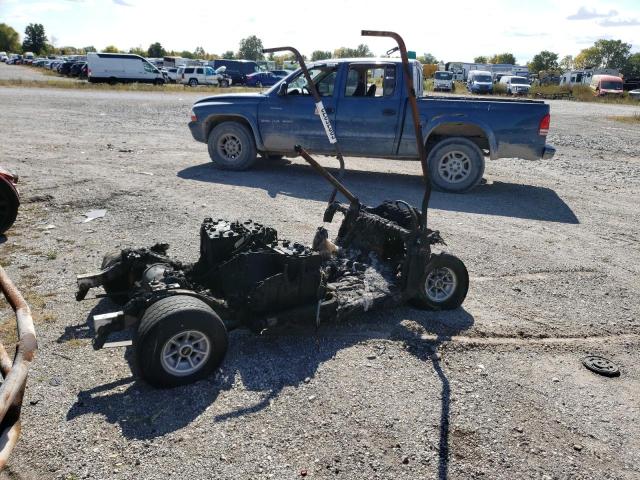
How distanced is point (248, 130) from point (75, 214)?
3881 millimetres

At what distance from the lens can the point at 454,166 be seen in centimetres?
905

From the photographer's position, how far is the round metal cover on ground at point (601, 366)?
12.4 feet

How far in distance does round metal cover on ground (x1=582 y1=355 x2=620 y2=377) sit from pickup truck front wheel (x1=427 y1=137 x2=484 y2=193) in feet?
17.6

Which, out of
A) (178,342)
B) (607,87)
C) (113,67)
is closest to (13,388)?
(178,342)

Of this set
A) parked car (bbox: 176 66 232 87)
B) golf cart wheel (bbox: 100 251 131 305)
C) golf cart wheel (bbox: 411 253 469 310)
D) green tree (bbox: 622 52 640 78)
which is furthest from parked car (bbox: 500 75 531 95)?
green tree (bbox: 622 52 640 78)

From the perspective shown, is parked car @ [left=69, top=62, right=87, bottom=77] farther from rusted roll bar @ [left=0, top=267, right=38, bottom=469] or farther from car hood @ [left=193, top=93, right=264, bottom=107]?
rusted roll bar @ [left=0, top=267, right=38, bottom=469]

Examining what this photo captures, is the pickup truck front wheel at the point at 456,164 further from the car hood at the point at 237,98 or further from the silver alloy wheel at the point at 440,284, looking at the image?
the silver alloy wheel at the point at 440,284

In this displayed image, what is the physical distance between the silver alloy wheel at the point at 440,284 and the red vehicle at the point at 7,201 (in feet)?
15.2

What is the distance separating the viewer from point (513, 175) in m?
10.9

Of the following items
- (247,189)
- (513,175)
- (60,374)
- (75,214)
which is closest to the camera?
(60,374)

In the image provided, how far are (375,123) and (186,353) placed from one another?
6.73 meters

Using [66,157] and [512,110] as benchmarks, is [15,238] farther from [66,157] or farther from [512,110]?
[512,110]

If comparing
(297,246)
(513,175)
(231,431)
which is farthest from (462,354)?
(513,175)

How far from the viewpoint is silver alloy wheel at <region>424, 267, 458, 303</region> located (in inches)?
179
